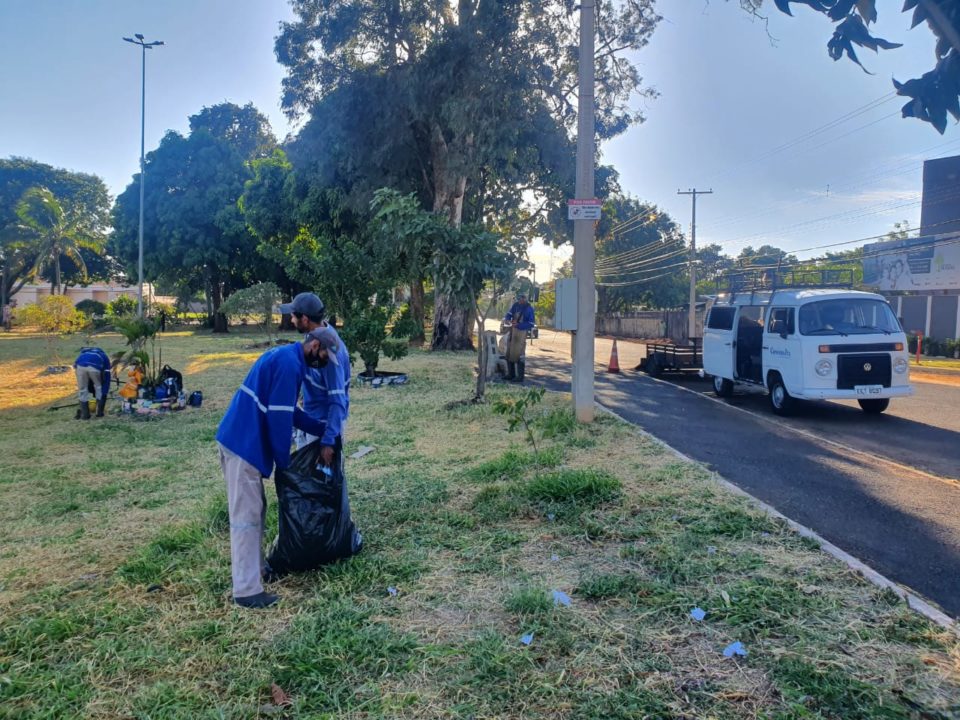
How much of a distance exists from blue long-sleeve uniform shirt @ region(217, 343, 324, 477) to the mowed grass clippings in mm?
881

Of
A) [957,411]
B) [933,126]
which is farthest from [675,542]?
[957,411]

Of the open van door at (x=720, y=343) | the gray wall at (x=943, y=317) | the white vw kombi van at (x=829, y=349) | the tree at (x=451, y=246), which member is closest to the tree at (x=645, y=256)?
the gray wall at (x=943, y=317)

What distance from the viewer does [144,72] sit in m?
29.3

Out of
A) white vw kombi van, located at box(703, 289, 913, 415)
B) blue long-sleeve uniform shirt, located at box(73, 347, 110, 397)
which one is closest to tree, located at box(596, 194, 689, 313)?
white vw kombi van, located at box(703, 289, 913, 415)

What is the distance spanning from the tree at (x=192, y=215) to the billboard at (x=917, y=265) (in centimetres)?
3147

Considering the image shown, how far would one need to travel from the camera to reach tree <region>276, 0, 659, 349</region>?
59.8ft

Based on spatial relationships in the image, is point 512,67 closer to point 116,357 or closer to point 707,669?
point 116,357

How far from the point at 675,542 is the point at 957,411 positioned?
9.19 metres

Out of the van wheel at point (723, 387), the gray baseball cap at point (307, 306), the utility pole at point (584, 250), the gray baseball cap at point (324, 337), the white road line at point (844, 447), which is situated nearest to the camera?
the gray baseball cap at point (324, 337)

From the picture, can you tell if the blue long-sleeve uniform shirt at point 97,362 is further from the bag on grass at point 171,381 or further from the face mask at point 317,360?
the face mask at point 317,360

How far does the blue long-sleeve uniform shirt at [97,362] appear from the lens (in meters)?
10.2

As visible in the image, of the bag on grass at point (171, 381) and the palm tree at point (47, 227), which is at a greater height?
the palm tree at point (47, 227)

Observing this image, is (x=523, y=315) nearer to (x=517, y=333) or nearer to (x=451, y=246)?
(x=517, y=333)

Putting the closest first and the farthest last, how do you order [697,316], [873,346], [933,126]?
[933,126]
[873,346]
[697,316]
